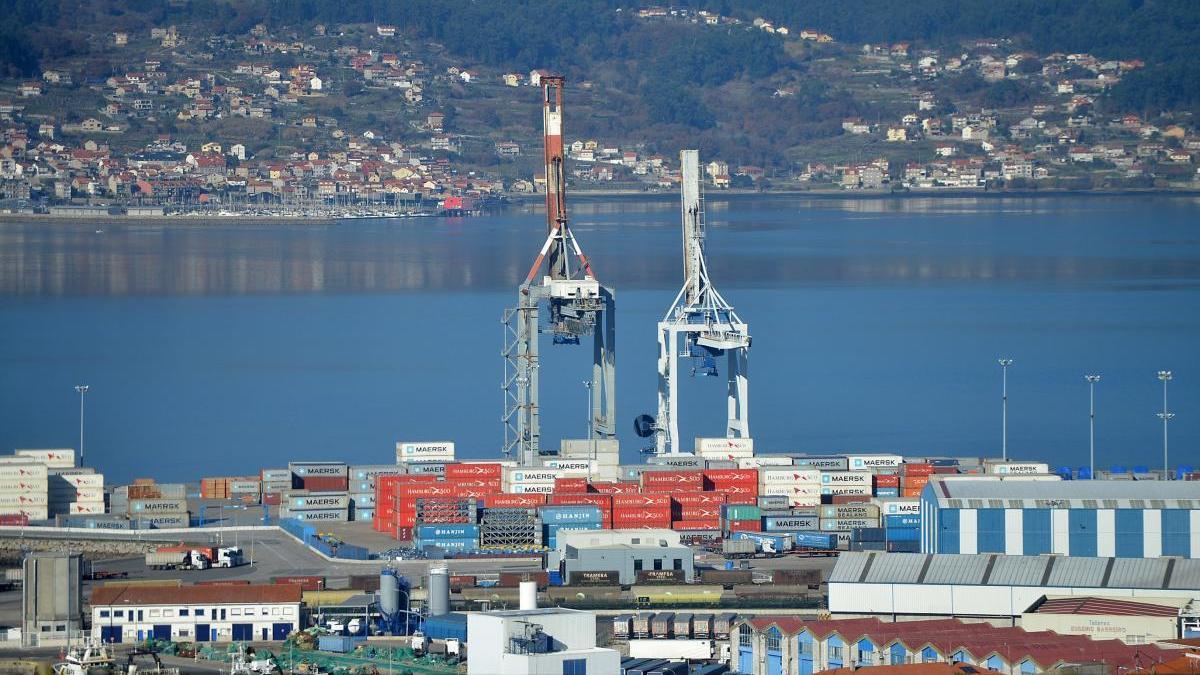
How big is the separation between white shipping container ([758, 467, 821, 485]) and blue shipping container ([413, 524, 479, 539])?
308 cm

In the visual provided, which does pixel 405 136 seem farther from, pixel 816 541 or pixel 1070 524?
pixel 1070 524

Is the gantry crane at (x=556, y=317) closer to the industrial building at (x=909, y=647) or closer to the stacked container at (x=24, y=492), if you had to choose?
the stacked container at (x=24, y=492)

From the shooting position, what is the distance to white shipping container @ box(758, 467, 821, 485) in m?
24.3

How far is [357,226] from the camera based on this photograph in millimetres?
81062

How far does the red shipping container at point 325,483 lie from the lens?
82.6 feet

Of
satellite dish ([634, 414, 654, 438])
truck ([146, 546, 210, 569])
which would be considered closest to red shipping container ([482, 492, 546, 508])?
truck ([146, 546, 210, 569])

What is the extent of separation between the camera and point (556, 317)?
26.3 metres

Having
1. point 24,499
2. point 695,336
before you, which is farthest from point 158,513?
point 695,336

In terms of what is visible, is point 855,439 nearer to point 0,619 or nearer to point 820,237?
point 0,619

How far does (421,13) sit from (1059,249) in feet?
190

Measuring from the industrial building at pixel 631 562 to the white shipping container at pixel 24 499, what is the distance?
6205mm

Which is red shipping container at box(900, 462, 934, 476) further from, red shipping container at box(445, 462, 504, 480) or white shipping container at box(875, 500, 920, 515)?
red shipping container at box(445, 462, 504, 480)

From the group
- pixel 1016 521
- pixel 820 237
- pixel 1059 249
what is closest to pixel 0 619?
pixel 1016 521

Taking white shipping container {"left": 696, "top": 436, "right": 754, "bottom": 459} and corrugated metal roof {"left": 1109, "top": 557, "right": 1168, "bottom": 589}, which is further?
white shipping container {"left": 696, "top": 436, "right": 754, "bottom": 459}
